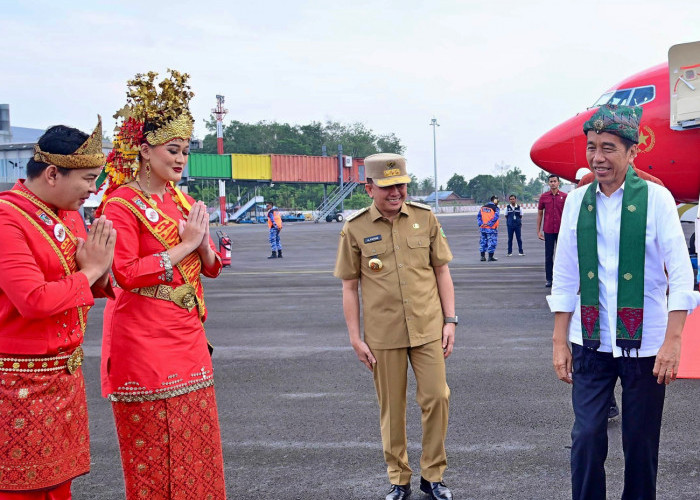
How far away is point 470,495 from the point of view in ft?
14.0

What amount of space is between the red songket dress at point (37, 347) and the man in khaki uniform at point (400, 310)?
1.78m

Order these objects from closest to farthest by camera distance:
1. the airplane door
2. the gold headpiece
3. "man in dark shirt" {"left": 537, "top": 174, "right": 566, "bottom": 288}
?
the gold headpiece → the airplane door → "man in dark shirt" {"left": 537, "top": 174, "right": 566, "bottom": 288}

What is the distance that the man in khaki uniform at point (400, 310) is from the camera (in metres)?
4.20

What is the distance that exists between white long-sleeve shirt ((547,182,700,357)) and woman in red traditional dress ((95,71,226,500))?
5.87 ft

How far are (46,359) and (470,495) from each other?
2.58m

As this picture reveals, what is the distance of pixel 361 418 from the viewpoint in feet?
19.0

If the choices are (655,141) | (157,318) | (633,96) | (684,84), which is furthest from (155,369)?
(633,96)

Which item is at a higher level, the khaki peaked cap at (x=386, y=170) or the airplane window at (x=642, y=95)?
the airplane window at (x=642, y=95)

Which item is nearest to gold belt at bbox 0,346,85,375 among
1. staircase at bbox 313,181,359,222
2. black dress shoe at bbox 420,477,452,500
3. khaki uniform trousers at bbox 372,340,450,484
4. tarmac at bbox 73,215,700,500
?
tarmac at bbox 73,215,700,500

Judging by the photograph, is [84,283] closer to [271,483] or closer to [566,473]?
[271,483]

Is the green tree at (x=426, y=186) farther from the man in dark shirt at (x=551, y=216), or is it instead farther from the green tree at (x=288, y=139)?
the man in dark shirt at (x=551, y=216)

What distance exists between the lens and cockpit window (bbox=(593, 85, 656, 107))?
524 inches

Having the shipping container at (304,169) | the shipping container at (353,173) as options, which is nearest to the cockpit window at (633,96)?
the shipping container at (304,169)

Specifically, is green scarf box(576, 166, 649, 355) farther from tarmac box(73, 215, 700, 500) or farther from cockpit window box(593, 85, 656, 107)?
cockpit window box(593, 85, 656, 107)
